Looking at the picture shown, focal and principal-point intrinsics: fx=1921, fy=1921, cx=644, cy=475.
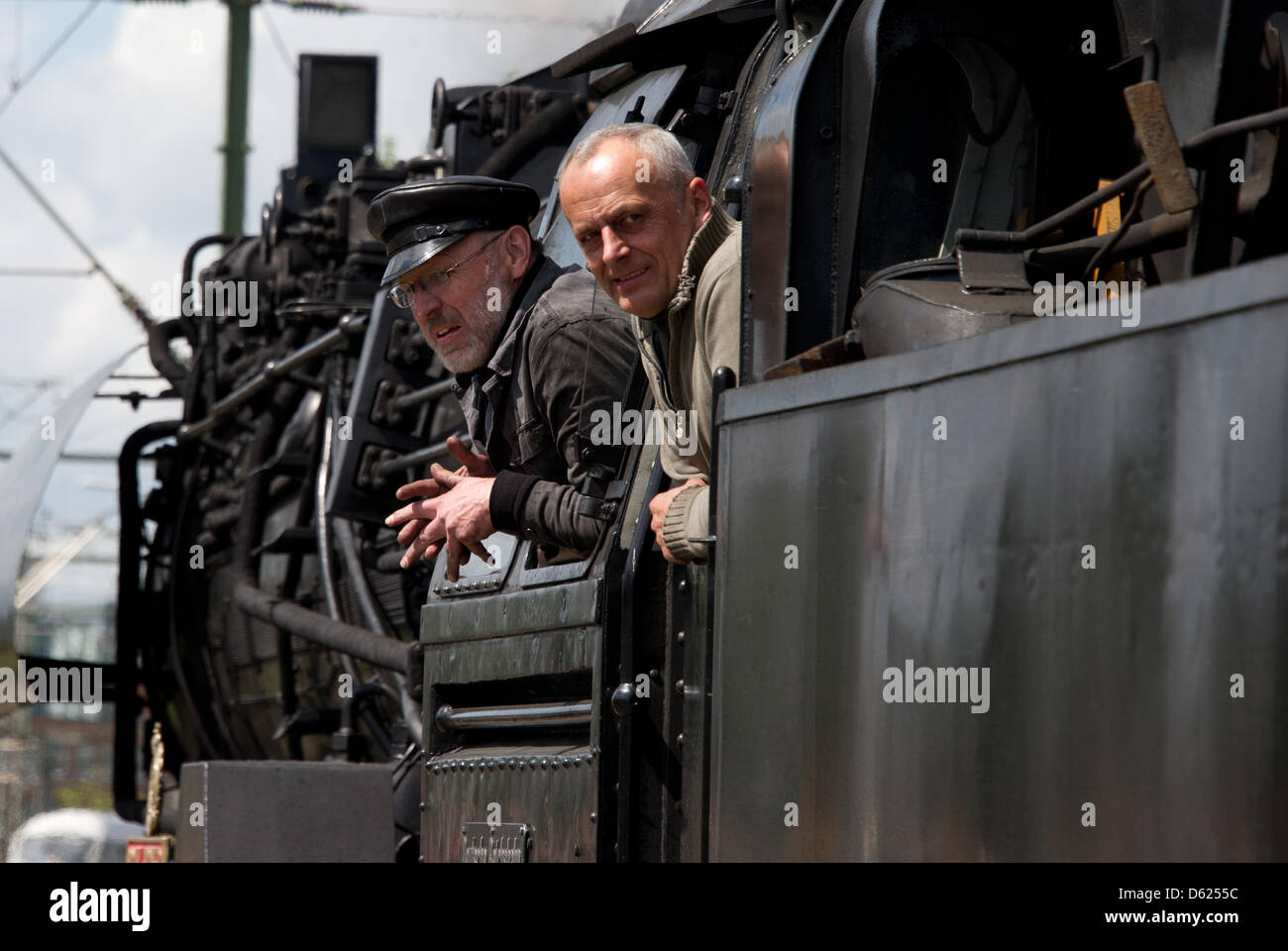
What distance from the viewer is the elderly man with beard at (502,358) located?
387 cm

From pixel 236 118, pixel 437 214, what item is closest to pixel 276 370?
pixel 437 214

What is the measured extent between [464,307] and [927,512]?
2050mm

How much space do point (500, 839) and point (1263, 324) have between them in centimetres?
244

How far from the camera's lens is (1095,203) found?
2.70 meters

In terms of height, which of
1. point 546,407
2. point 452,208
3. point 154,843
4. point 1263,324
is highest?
point 452,208

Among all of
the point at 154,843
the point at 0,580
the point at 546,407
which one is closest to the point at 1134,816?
the point at 546,407

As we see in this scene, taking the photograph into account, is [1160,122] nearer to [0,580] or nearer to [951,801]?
[951,801]

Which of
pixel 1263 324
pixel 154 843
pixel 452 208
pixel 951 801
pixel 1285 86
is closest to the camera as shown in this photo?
pixel 1263 324

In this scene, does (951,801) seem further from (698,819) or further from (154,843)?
(154,843)

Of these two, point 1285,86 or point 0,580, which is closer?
point 1285,86

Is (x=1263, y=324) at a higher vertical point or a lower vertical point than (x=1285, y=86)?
lower

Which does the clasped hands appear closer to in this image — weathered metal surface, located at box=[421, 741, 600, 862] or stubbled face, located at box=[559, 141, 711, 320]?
weathered metal surface, located at box=[421, 741, 600, 862]

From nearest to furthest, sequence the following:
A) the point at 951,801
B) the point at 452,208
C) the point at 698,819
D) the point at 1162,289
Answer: the point at 1162,289 < the point at 951,801 < the point at 698,819 < the point at 452,208

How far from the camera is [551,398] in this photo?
395cm
